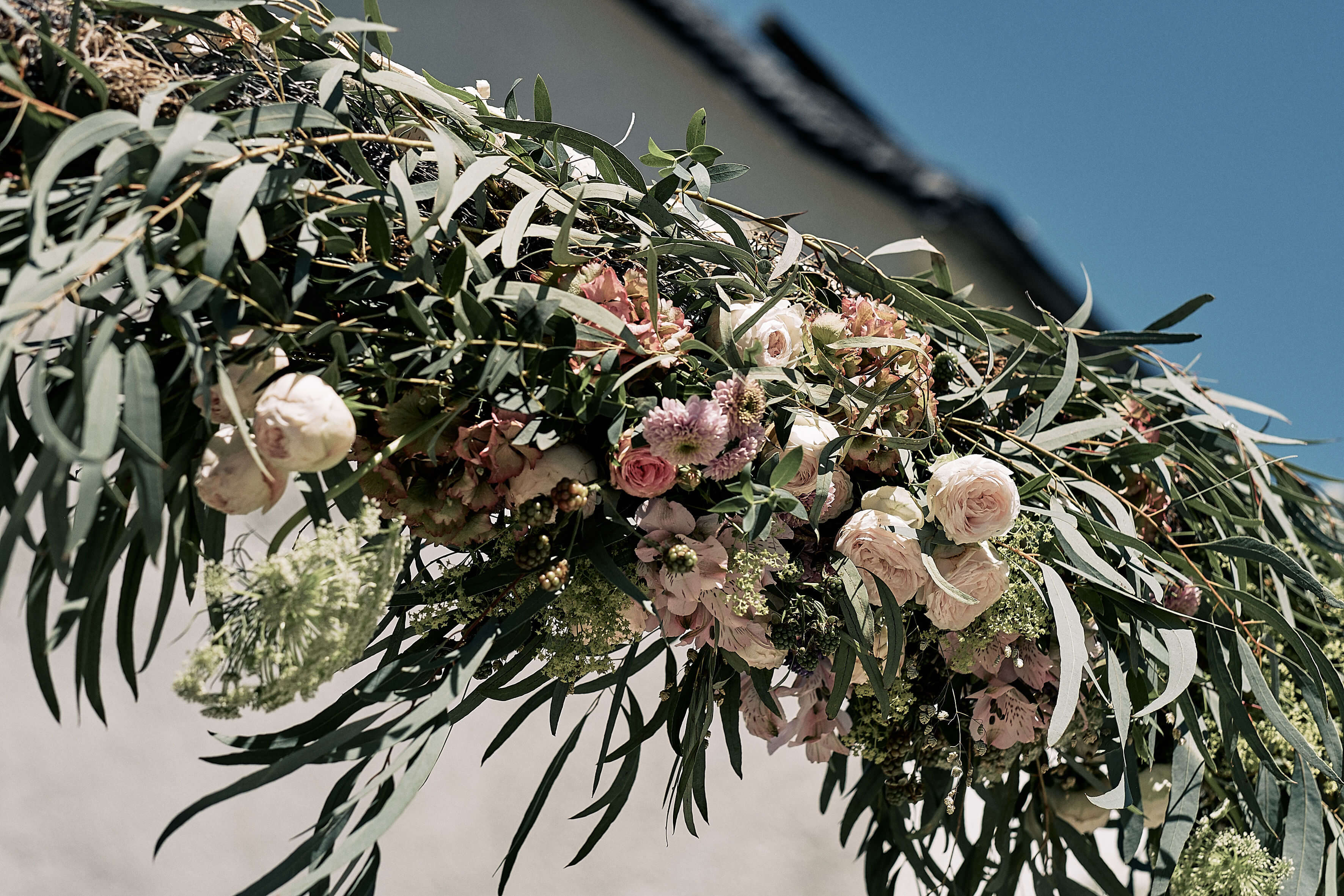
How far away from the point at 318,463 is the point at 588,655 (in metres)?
0.22

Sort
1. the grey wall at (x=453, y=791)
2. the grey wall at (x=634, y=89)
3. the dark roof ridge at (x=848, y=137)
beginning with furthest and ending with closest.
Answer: the dark roof ridge at (x=848, y=137)
the grey wall at (x=634, y=89)
the grey wall at (x=453, y=791)

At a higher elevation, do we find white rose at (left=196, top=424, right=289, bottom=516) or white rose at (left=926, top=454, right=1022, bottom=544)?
white rose at (left=926, top=454, right=1022, bottom=544)

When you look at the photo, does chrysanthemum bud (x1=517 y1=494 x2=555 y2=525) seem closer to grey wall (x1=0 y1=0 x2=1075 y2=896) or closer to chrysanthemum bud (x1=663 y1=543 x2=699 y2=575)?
chrysanthemum bud (x1=663 y1=543 x2=699 y2=575)

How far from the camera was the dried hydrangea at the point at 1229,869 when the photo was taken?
26.9 inches

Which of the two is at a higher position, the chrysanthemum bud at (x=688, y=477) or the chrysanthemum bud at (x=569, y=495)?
the chrysanthemum bud at (x=688, y=477)

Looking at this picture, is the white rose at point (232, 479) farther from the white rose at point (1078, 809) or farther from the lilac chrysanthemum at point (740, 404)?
the white rose at point (1078, 809)

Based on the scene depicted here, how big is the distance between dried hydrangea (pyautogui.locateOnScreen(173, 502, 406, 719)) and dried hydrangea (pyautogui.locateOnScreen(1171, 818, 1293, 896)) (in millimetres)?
652

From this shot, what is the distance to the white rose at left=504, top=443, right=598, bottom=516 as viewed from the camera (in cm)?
54

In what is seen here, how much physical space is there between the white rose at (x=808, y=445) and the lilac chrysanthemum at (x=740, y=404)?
37mm

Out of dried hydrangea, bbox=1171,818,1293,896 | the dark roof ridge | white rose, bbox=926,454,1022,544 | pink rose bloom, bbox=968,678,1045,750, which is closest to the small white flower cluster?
white rose, bbox=926,454,1022,544

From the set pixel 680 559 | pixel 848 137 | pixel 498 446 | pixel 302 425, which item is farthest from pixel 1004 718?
pixel 848 137

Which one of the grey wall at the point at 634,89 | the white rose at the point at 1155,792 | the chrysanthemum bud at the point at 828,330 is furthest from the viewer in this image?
the grey wall at the point at 634,89

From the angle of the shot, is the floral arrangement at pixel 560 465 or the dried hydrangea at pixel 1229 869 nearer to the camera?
the floral arrangement at pixel 560 465

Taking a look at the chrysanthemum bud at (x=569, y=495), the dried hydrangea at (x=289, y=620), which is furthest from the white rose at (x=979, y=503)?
the dried hydrangea at (x=289, y=620)
